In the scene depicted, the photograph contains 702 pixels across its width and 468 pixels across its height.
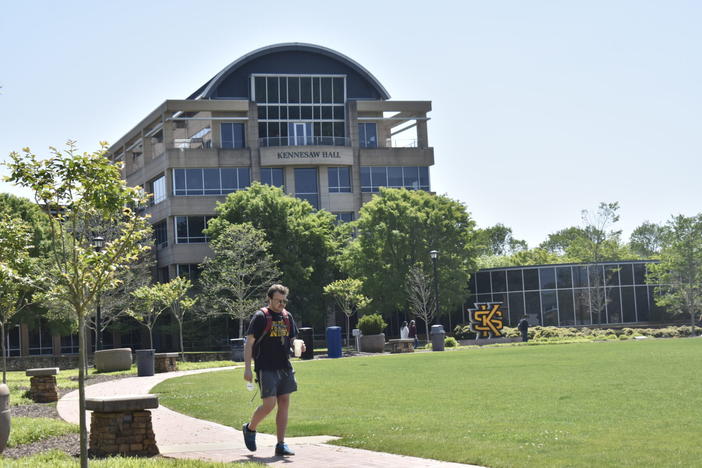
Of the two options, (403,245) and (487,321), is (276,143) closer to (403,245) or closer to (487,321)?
(403,245)

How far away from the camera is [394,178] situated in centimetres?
8238

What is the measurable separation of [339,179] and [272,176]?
550 centimetres

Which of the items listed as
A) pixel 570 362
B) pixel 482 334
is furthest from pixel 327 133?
pixel 570 362

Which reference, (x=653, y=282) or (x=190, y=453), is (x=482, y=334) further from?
(x=190, y=453)

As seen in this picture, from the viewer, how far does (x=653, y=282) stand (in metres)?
73.4

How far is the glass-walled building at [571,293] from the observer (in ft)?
249

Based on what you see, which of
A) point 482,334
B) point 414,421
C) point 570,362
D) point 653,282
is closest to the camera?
point 414,421

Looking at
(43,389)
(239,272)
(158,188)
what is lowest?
(43,389)

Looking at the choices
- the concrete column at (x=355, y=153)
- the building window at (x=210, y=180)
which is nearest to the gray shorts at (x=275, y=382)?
the building window at (x=210, y=180)

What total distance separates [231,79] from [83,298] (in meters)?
72.3

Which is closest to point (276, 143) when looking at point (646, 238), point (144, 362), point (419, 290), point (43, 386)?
point (419, 290)

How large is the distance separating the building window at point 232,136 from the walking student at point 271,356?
2735 inches

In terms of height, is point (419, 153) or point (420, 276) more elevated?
point (419, 153)

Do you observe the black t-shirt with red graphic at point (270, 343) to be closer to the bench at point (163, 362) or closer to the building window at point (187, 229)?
the bench at point (163, 362)
